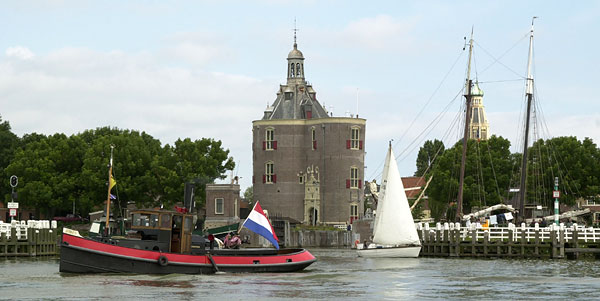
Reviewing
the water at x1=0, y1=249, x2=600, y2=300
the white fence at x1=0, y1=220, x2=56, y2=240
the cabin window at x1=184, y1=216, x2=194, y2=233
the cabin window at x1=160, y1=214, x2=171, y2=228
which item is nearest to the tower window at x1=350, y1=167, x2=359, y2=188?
the white fence at x1=0, y1=220, x2=56, y2=240

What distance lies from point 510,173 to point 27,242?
5335cm

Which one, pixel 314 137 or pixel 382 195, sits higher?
pixel 314 137

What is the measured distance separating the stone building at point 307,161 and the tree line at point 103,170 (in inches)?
460

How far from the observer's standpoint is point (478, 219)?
8488 centimetres

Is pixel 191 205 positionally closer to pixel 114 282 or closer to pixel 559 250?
pixel 114 282

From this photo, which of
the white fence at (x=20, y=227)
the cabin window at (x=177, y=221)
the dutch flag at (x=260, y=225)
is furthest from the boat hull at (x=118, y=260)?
the white fence at (x=20, y=227)

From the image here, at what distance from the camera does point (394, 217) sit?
6900 cm

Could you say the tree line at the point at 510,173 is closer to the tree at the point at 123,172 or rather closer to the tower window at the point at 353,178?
the tower window at the point at 353,178

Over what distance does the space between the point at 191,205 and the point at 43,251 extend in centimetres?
2050

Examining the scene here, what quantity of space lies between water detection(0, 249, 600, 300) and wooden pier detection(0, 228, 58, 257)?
26.4 feet

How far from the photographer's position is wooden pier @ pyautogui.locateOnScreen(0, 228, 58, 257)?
65.4 meters

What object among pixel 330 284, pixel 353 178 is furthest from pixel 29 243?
pixel 353 178

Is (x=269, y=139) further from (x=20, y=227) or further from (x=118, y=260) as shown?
(x=118, y=260)

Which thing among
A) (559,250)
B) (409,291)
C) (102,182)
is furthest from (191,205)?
(102,182)
